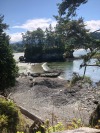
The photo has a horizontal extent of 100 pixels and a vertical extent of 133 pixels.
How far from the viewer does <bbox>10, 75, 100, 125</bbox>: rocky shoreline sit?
97.7 ft

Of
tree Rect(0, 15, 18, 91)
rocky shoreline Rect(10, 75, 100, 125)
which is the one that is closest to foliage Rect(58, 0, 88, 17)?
rocky shoreline Rect(10, 75, 100, 125)

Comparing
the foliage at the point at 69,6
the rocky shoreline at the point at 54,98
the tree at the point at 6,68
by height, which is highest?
the foliage at the point at 69,6

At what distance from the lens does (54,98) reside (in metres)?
37.1

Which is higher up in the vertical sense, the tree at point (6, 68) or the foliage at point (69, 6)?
the foliage at point (69, 6)

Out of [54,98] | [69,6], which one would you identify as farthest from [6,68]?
[69,6]

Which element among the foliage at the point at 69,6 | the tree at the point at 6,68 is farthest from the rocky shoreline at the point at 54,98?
the foliage at the point at 69,6

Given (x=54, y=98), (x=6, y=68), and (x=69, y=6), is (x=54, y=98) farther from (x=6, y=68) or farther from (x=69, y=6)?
(x=69, y=6)

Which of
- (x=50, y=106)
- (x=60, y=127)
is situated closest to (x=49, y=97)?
(x=50, y=106)

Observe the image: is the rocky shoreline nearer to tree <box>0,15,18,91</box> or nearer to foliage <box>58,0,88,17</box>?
tree <box>0,15,18,91</box>

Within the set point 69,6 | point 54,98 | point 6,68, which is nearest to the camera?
point 69,6

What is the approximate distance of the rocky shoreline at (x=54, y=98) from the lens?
1172 inches

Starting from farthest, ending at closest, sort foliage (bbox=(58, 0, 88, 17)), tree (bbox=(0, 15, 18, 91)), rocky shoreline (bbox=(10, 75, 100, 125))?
tree (bbox=(0, 15, 18, 91)) < rocky shoreline (bbox=(10, 75, 100, 125)) < foliage (bbox=(58, 0, 88, 17))

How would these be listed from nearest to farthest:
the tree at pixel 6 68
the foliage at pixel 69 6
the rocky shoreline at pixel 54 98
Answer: the foliage at pixel 69 6, the rocky shoreline at pixel 54 98, the tree at pixel 6 68

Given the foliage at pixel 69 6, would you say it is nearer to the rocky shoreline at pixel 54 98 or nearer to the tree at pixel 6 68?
the rocky shoreline at pixel 54 98
